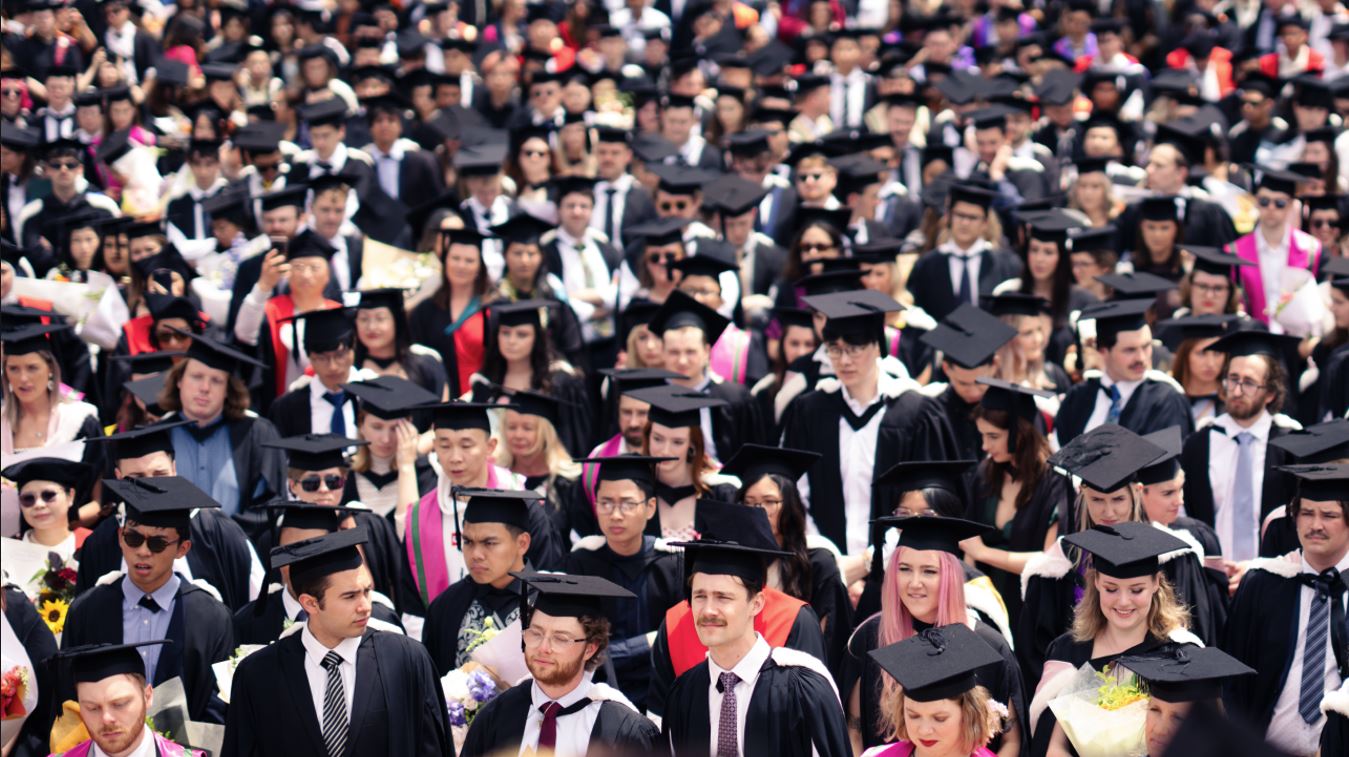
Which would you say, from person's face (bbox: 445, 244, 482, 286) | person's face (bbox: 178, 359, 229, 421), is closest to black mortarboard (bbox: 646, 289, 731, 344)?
person's face (bbox: 445, 244, 482, 286)

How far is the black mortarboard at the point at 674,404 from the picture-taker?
718cm

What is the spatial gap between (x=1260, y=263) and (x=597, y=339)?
396 centimetres

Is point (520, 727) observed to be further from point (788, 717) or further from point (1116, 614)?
point (1116, 614)

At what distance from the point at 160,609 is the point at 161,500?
0.41 m

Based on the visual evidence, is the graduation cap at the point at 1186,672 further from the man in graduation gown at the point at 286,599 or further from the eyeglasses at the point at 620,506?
the man in graduation gown at the point at 286,599

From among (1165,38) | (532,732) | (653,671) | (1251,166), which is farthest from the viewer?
(1165,38)

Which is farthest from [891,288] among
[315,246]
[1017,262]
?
[315,246]

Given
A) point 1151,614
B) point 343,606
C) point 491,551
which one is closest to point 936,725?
point 1151,614

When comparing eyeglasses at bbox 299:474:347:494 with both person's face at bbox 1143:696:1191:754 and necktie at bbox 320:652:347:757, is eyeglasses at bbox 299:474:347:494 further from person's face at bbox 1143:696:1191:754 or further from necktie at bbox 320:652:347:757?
person's face at bbox 1143:696:1191:754

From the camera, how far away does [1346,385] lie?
8.41 meters

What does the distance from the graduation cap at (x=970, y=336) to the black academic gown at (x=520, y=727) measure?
3.23 meters

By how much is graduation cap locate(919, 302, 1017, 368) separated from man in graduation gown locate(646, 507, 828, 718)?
2.39 meters

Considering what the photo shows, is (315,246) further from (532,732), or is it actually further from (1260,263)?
(1260,263)

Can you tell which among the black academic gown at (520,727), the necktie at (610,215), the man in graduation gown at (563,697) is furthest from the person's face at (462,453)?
the necktie at (610,215)
